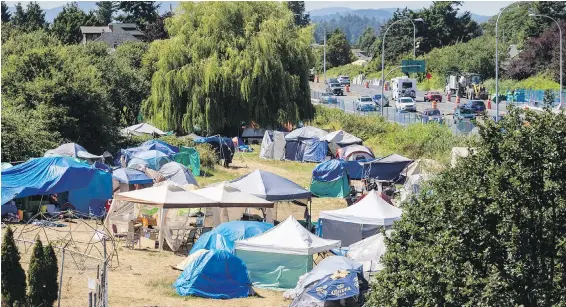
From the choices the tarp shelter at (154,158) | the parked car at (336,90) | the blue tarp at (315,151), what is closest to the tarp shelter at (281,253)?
the tarp shelter at (154,158)

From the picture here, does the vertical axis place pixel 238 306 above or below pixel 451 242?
below

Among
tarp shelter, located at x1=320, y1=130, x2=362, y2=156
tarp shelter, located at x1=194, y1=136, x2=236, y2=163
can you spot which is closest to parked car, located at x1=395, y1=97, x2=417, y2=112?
tarp shelter, located at x1=320, y1=130, x2=362, y2=156

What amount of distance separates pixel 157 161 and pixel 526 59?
47147 mm

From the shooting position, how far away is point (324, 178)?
3469cm

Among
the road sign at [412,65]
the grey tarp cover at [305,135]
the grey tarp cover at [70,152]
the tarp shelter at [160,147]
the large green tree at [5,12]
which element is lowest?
the grey tarp cover at [305,135]

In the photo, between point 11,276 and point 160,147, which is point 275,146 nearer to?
point 160,147

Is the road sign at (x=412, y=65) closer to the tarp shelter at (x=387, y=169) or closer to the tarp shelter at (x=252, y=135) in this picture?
the tarp shelter at (x=252, y=135)

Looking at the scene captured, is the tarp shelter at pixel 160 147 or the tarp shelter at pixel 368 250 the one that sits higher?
the tarp shelter at pixel 160 147

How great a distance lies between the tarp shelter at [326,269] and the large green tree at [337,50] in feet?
312

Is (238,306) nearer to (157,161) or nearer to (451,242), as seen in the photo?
(451,242)

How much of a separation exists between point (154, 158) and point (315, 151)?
33.9 feet

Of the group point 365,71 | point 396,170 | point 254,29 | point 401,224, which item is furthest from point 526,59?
point 401,224

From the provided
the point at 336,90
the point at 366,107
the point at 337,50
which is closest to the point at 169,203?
the point at 366,107

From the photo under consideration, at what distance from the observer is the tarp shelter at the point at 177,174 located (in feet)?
106
